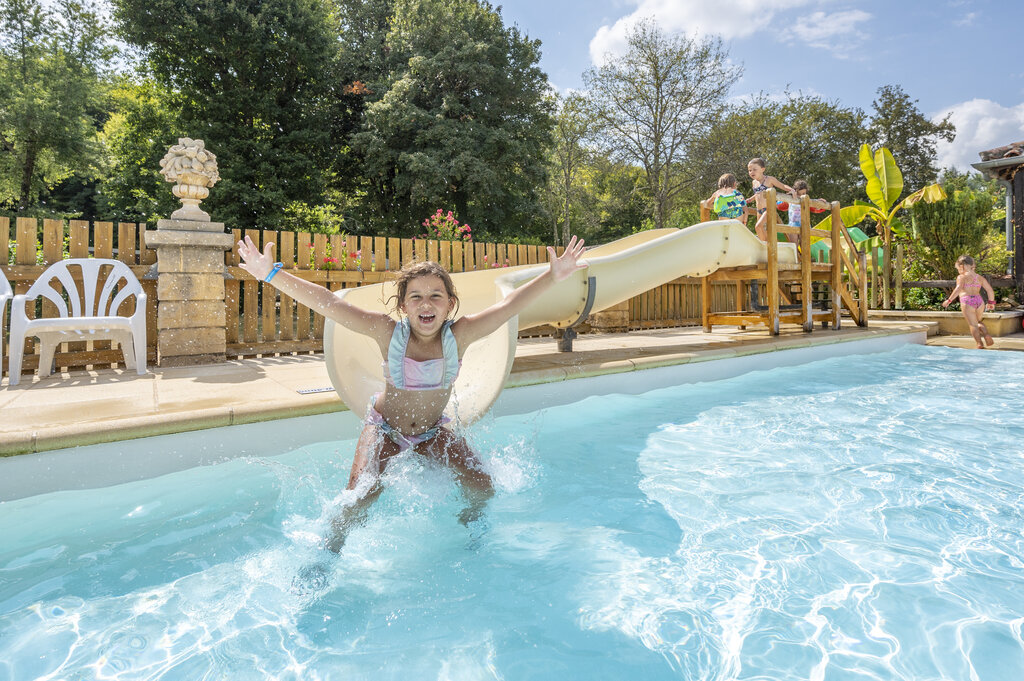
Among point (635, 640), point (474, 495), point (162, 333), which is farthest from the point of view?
point (162, 333)

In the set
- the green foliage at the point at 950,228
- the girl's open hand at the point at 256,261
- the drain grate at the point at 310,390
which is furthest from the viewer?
the green foliage at the point at 950,228

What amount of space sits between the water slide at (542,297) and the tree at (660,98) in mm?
14565

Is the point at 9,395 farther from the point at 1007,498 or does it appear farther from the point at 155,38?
the point at 155,38

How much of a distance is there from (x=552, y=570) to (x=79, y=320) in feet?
13.3

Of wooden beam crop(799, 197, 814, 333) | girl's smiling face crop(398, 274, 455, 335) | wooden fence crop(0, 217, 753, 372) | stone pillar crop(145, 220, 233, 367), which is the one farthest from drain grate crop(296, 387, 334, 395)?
wooden beam crop(799, 197, 814, 333)

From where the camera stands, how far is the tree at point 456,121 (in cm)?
1669

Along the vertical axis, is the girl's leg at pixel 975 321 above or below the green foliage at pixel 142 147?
below

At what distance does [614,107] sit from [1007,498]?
20.4 m

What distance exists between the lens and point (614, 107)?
2034 cm

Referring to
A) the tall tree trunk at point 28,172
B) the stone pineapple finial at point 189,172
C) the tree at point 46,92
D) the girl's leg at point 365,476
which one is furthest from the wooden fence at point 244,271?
the tall tree trunk at point 28,172

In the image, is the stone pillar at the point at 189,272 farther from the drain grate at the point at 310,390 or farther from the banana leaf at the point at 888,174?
the banana leaf at the point at 888,174

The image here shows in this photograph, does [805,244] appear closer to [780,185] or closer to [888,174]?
[780,185]

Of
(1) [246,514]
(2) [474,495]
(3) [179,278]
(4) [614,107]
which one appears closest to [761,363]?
(2) [474,495]

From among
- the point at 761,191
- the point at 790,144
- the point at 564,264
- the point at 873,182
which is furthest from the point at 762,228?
the point at 790,144
